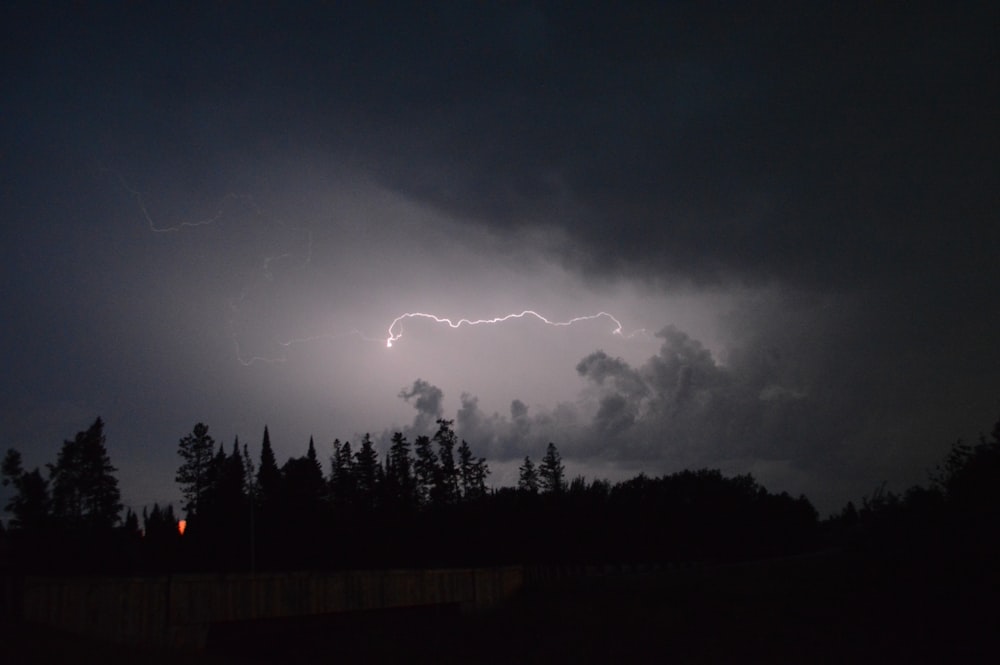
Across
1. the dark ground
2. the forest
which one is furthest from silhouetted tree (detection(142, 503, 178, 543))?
A: the dark ground

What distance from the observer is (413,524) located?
7475 cm

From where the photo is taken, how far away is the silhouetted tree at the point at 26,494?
73125mm

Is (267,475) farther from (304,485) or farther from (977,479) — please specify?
(977,479)

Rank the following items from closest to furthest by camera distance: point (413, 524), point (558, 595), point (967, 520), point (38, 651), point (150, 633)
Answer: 1. point (38, 651)
2. point (150, 633)
3. point (967, 520)
4. point (558, 595)
5. point (413, 524)

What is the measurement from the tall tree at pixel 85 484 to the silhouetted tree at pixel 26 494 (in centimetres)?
96

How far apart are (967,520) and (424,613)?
2209 cm

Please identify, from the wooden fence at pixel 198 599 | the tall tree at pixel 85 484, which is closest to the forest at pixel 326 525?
the tall tree at pixel 85 484

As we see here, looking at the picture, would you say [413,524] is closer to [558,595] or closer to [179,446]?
[179,446]

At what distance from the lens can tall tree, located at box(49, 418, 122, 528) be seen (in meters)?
75.2

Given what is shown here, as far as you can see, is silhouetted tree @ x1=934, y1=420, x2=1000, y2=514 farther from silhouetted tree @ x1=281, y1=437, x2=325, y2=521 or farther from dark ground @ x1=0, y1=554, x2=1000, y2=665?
silhouetted tree @ x1=281, y1=437, x2=325, y2=521

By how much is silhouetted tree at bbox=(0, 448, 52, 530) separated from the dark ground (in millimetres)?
59103

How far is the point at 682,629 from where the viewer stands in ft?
91.9

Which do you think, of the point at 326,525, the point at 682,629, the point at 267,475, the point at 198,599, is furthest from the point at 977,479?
the point at 267,475

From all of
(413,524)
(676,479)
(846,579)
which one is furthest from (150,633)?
(676,479)
